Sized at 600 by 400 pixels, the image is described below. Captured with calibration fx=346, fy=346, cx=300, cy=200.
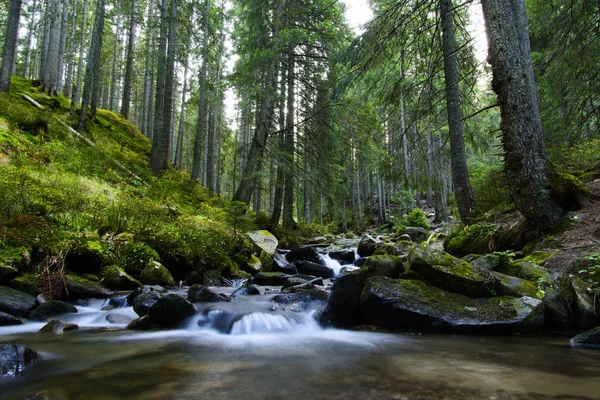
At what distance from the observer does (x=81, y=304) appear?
18.6 ft

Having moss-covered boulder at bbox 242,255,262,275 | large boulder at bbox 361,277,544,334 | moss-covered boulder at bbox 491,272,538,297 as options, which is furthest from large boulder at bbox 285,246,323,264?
moss-covered boulder at bbox 491,272,538,297

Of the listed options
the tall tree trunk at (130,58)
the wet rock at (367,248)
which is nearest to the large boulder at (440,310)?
the wet rock at (367,248)

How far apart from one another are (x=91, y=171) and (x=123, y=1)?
1826 cm

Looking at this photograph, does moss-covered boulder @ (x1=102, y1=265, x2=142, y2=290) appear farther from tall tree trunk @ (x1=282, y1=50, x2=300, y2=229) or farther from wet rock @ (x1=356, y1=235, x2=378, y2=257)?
wet rock @ (x1=356, y1=235, x2=378, y2=257)

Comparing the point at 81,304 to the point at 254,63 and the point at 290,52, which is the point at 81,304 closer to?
the point at 254,63

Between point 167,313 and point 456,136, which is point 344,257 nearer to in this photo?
point 456,136

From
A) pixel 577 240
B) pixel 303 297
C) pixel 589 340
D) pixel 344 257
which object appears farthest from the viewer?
pixel 344 257

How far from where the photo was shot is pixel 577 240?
5285 mm

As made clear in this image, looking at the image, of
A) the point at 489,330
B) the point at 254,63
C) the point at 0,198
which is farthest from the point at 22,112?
the point at 489,330

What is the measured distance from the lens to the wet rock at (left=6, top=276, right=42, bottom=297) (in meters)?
5.10

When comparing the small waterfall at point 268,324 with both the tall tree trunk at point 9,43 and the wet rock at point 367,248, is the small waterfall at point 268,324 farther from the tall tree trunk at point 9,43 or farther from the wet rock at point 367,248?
the tall tree trunk at point 9,43

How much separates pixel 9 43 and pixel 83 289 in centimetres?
1107

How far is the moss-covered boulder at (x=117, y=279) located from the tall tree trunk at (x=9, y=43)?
1020cm

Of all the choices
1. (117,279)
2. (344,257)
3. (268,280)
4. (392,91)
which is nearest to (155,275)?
(117,279)
